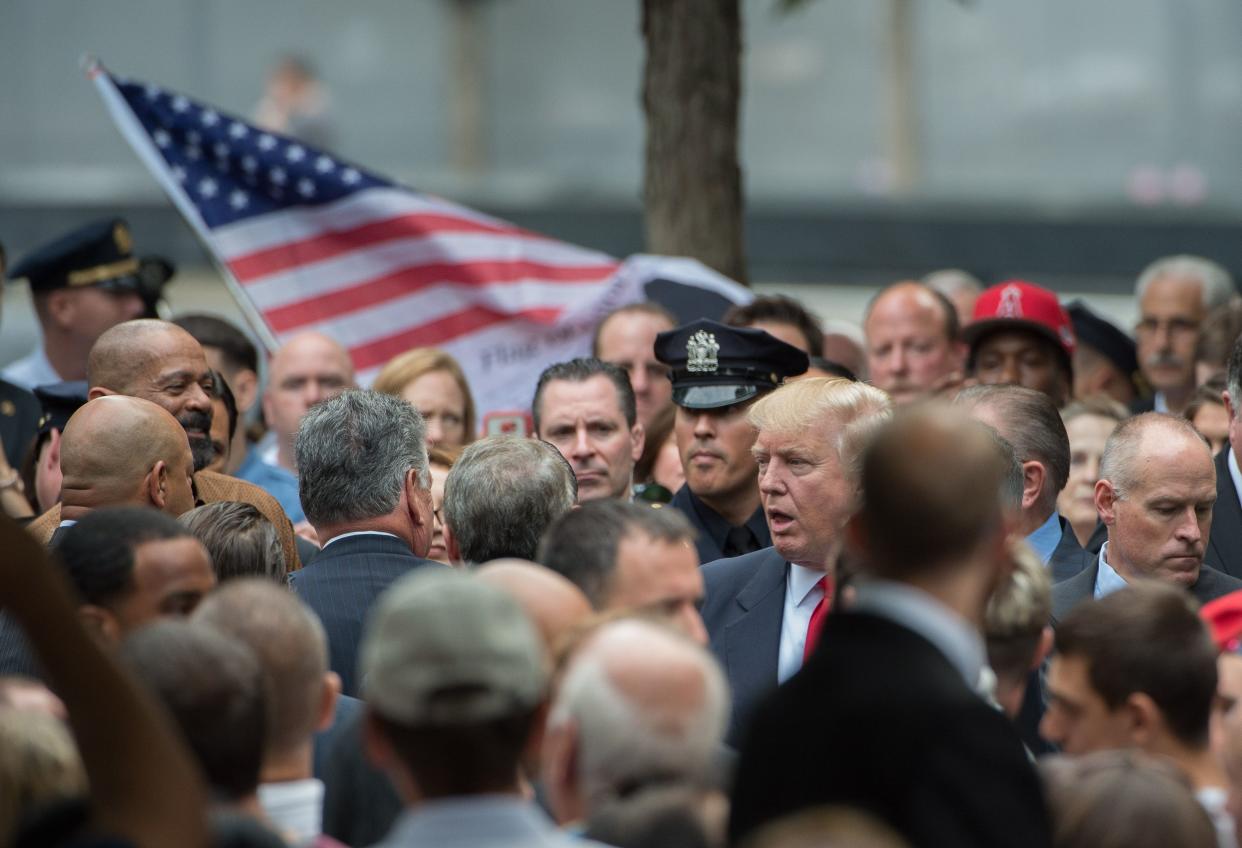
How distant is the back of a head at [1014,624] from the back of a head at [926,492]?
102 centimetres

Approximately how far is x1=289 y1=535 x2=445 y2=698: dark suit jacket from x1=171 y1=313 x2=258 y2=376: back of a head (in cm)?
274

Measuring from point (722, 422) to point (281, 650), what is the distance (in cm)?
314

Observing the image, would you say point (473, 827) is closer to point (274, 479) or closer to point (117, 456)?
point (117, 456)

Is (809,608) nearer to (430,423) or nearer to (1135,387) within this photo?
(430,423)

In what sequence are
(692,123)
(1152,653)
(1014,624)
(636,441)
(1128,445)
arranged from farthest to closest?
(692,123), (636,441), (1128,445), (1014,624), (1152,653)

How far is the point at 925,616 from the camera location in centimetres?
308

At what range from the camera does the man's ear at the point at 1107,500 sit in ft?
18.7

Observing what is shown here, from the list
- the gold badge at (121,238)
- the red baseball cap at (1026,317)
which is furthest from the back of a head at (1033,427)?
the gold badge at (121,238)

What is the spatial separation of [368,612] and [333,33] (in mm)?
11321

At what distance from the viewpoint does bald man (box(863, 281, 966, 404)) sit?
8430mm

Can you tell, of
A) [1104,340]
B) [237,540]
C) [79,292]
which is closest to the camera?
[237,540]

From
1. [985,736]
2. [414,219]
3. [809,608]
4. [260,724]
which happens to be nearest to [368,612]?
[809,608]

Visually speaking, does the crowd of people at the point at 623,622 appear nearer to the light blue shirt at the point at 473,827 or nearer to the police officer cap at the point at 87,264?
the light blue shirt at the point at 473,827

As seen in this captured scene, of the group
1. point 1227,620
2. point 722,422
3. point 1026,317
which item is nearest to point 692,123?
point 1026,317
